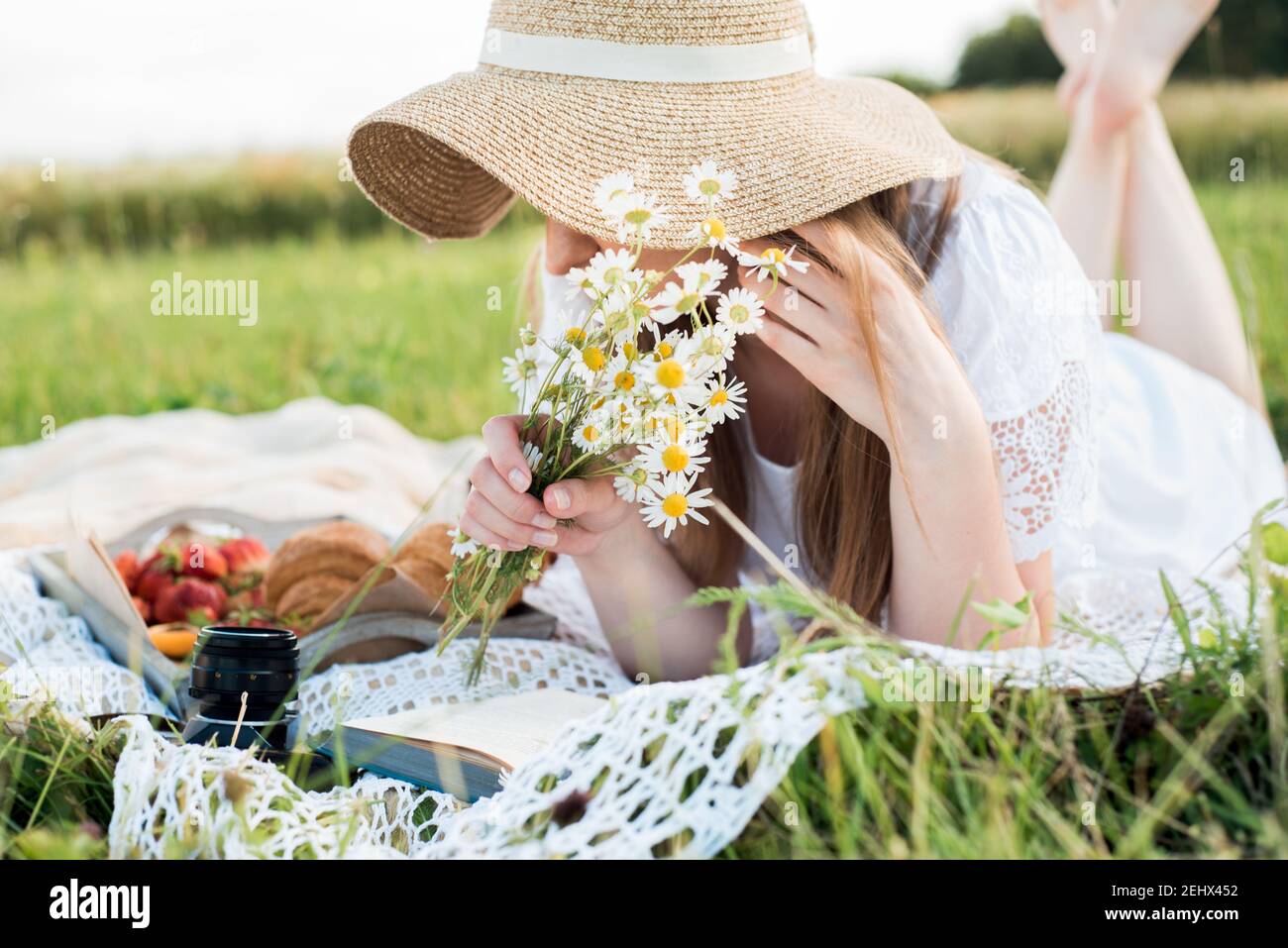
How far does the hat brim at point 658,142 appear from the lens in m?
1.70

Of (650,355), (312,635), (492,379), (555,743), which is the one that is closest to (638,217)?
(650,355)

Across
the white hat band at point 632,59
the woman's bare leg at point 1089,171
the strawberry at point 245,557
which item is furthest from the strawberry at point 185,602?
the woman's bare leg at point 1089,171

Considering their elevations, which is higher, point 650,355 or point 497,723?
point 650,355

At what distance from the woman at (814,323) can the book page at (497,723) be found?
0.22m

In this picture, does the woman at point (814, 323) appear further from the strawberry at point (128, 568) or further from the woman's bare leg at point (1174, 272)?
the strawberry at point (128, 568)

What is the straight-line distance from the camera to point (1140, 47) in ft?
10.5

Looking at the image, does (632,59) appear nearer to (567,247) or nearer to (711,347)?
(567,247)

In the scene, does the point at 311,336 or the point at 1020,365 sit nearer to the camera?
the point at 1020,365

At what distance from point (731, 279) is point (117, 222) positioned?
9043mm

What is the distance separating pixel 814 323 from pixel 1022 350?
484 mm

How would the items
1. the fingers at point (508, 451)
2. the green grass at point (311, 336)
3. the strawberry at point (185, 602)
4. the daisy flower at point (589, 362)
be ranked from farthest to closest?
the green grass at point (311, 336), the strawberry at point (185, 602), the fingers at point (508, 451), the daisy flower at point (589, 362)

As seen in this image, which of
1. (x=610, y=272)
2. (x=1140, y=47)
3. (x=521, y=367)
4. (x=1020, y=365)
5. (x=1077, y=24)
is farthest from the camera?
(x=1077, y=24)

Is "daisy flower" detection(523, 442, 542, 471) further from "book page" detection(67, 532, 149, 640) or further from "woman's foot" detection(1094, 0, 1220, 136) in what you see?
"woman's foot" detection(1094, 0, 1220, 136)
